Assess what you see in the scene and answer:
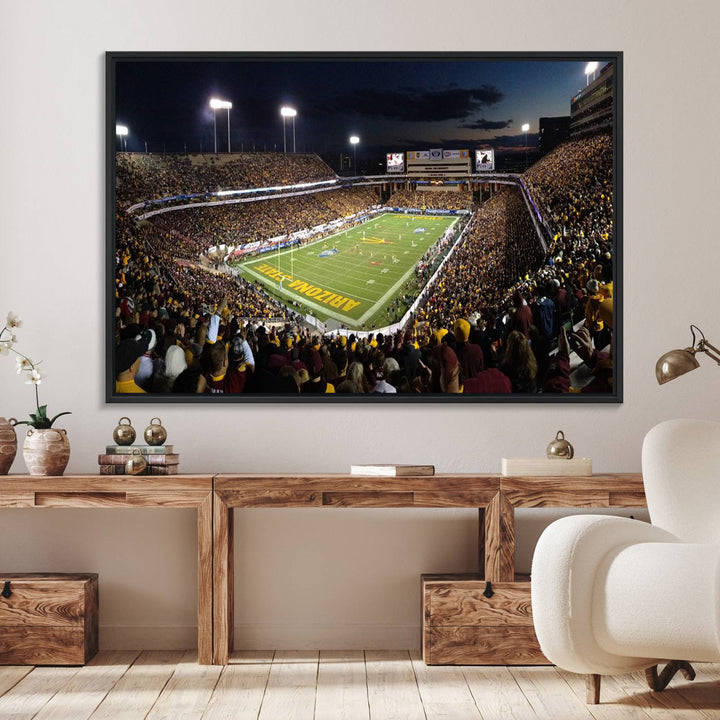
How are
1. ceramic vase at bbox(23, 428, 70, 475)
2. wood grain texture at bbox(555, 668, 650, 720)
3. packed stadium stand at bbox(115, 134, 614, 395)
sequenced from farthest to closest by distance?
1. packed stadium stand at bbox(115, 134, 614, 395)
2. ceramic vase at bbox(23, 428, 70, 475)
3. wood grain texture at bbox(555, 668, 650, 720)

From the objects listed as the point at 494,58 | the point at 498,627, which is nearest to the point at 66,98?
the point at 494,58

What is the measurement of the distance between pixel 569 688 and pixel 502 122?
2.12m

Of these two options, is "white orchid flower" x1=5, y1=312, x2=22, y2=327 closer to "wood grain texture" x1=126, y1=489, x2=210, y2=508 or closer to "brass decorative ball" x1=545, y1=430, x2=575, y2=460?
"wood grain texture" x1=126, y1=489, x2=210, y2=508

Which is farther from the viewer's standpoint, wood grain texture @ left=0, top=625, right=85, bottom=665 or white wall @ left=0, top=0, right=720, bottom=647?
white wall @ left=0, top=0, right=720, bottom=647

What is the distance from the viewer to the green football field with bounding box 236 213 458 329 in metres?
3.70

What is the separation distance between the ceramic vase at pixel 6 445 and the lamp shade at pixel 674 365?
2275 mm

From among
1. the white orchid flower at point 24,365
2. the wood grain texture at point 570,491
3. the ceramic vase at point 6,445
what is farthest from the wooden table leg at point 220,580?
the wood grain texture at point 570,491

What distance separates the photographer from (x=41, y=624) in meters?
3.23

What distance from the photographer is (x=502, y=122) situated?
3.70 meters

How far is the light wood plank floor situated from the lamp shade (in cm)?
100

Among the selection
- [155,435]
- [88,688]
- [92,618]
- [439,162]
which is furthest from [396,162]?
[88,688]

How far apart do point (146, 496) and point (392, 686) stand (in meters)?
1.06

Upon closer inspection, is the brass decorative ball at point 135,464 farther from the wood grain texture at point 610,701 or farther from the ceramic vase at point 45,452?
the wood grain texture at point 610,701

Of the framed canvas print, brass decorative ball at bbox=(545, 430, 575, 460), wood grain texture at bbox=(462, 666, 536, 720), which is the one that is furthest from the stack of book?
brass decorative ball at bbox=(545, 430, 575, 460)
